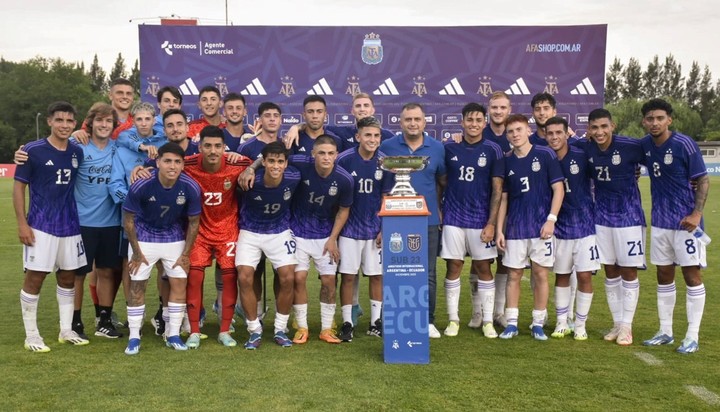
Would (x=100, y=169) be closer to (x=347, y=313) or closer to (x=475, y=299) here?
(x=347, y=313)

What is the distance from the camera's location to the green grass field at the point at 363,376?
3.96 metres

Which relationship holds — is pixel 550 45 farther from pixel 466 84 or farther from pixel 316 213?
pixel 316 213

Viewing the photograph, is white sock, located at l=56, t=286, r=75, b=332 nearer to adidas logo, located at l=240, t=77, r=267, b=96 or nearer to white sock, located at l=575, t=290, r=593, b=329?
white sock, located at l=575, t=290, r=593, b=329

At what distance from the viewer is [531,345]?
5328 mm

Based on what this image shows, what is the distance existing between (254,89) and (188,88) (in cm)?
117

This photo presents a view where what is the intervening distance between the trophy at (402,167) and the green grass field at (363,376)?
1.24m

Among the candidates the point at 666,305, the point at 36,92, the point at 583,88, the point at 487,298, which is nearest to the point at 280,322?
the point at 487,298

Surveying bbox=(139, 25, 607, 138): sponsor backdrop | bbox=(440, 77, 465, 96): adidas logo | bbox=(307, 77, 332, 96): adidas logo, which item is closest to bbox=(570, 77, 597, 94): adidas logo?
bbox=(139, 25, 607, 138): sponsor backdrop

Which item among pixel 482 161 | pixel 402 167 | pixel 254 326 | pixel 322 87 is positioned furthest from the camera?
pixel 322 87

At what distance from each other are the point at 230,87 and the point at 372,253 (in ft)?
24.4

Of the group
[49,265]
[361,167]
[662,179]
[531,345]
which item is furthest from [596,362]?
[49,265]

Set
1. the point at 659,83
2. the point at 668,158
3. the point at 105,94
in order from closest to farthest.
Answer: the point at 668,158 → the point at 105,94 → the point at 659,83

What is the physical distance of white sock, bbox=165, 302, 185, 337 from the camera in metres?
5.24

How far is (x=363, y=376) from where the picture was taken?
14.6 feet
